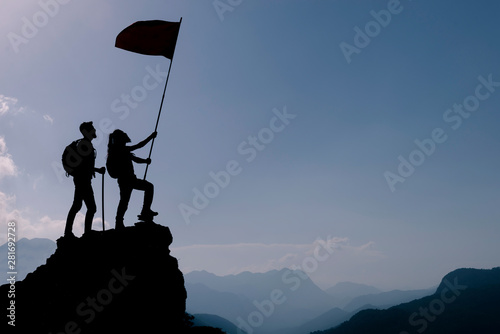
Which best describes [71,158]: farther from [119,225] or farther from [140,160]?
[119,225]

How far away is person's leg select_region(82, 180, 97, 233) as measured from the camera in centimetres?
981

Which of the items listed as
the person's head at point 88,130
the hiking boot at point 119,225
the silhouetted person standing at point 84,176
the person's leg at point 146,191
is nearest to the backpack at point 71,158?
the silhouetted person standing at point 84,176

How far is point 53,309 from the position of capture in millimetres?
8234

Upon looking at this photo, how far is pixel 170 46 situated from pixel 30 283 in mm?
9165

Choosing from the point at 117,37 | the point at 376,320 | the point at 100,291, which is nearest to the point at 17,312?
the point at 100,291

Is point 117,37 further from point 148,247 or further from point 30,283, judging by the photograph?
point 30,283

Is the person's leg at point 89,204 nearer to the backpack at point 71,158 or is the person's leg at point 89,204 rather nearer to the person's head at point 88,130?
the backpack at point 71,158

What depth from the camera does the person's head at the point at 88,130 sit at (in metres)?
9.54

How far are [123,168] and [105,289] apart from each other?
3.49m

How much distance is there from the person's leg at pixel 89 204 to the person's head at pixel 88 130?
1.42 m

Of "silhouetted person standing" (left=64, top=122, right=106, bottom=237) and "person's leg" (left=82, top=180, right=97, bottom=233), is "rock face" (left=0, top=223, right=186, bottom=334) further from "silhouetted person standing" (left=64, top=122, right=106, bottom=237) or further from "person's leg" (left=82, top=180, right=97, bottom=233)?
"silhouetted person standing" (left=64, top=122, right=106, bottom=237)

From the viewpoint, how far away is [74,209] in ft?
32.0

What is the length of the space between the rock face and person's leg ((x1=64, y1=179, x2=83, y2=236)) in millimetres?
355

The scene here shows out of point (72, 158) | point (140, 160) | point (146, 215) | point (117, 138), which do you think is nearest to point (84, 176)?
point (72, 158)
